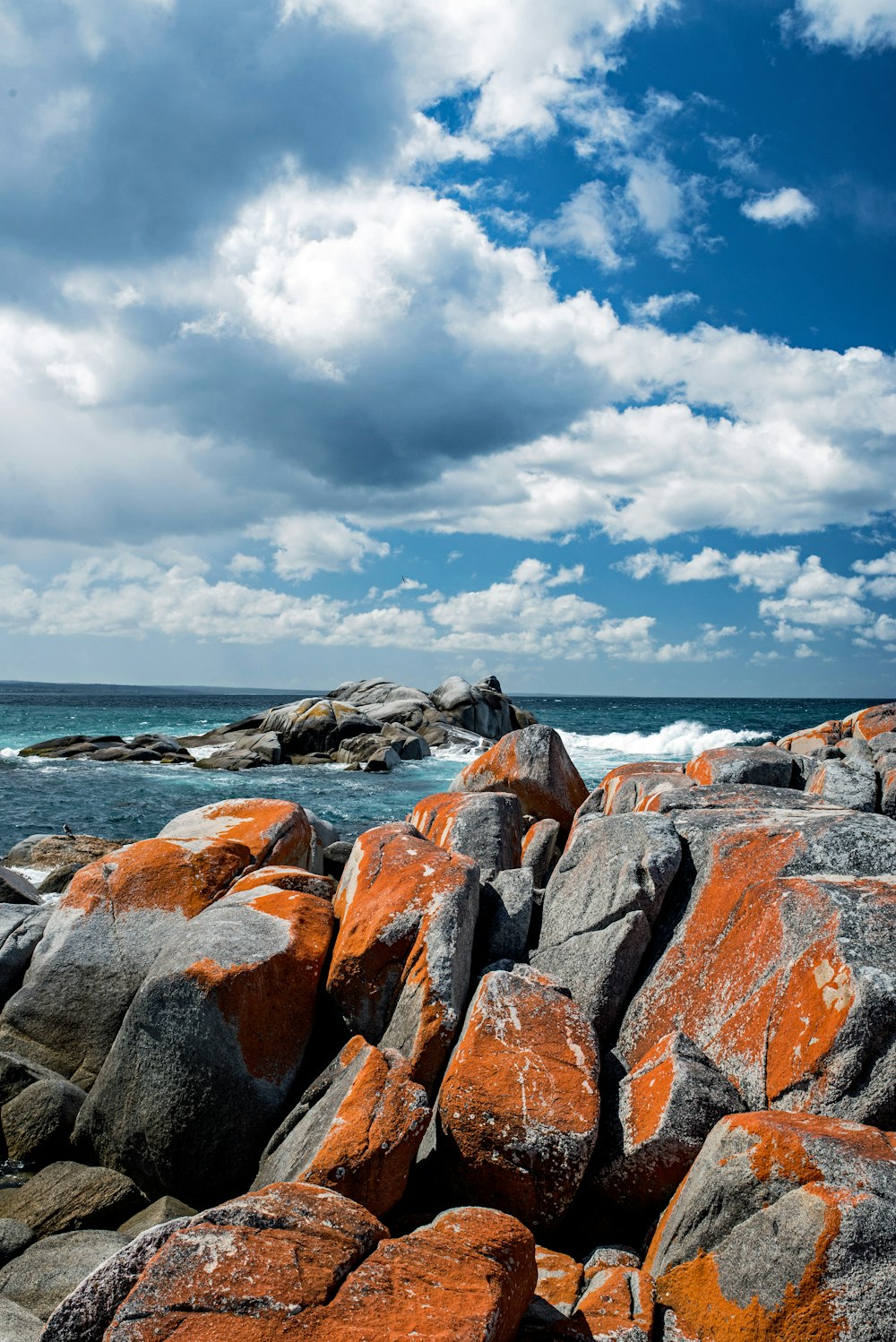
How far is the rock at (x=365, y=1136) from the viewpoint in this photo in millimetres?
5297

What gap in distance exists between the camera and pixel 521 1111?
5648 millimetres

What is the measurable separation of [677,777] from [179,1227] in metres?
7.48

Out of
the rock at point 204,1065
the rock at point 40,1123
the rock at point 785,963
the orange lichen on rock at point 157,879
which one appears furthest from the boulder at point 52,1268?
the rock at point 785,963

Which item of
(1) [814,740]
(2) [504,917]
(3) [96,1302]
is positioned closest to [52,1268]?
(3) [96,1302]

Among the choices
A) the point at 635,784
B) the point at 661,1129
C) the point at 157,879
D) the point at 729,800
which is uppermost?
the point at 729,800

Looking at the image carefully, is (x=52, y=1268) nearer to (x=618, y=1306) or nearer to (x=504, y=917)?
(x=618, y=1306)

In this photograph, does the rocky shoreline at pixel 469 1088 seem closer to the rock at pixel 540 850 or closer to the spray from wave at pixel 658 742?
the rock at pixel 540 850

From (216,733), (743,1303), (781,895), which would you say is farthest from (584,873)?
(216,733)

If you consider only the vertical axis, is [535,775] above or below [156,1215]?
above

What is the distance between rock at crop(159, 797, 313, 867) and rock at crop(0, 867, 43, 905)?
105 inches

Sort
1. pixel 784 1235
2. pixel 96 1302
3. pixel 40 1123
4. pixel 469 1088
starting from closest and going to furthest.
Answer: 1. pixel 96 1302
2. pixel 784 1235
3. pixel 469 1088
4. pixel 40 1123

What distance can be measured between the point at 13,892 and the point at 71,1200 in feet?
20.5

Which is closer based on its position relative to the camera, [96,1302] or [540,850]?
[96,1302]

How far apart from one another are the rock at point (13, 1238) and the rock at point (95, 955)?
1938 mm
